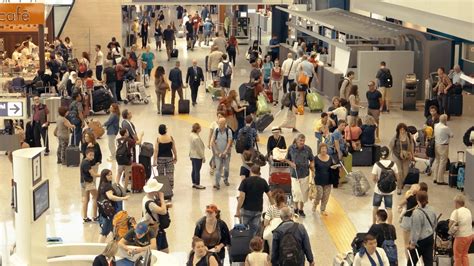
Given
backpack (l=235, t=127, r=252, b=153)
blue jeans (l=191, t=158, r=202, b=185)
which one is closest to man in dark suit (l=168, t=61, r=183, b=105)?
blue jeans (l=191, t=158, r=202, b=185)

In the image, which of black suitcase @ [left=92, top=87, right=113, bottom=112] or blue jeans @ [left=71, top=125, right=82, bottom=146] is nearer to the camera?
blue jeans @ [left=71, top=125, right=82, bottom=146]

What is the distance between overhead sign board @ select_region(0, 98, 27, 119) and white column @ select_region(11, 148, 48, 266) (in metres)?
6.42

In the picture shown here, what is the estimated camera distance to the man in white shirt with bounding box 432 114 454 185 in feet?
67.9

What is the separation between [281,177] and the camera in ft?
60.1

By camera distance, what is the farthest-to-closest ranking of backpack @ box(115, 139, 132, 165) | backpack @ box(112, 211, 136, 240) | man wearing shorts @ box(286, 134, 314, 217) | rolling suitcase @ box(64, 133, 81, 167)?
rolling suitcase @ box(64, 133, 81, 167) → backpack @ box(115, 139, 132, 165) → man wearing shorts @ box(286, 134, 314, 217) → backpack @ box(112, 211, 136, 240)

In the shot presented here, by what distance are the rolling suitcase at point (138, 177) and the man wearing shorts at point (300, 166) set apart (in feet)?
10.2

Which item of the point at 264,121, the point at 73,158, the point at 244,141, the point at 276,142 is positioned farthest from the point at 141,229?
the point at 264,121

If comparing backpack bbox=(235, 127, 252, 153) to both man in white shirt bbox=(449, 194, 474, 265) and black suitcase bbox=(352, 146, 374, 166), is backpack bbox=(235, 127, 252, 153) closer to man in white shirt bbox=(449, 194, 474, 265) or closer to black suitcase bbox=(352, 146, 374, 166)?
black suitcase bbox=(352, 146, 374, 166)

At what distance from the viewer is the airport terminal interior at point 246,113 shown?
16.3 m

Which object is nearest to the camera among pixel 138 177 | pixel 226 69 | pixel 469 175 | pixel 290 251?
pixel 290 251

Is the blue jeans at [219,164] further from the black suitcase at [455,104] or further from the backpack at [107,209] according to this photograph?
the black suitcase at [455,104]

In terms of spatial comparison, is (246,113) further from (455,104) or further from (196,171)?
(455,104)

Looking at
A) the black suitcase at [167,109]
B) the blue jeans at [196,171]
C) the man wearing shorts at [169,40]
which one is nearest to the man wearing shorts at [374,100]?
the blue jeans at [196,171]

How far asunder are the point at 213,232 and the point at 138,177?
6.31m
